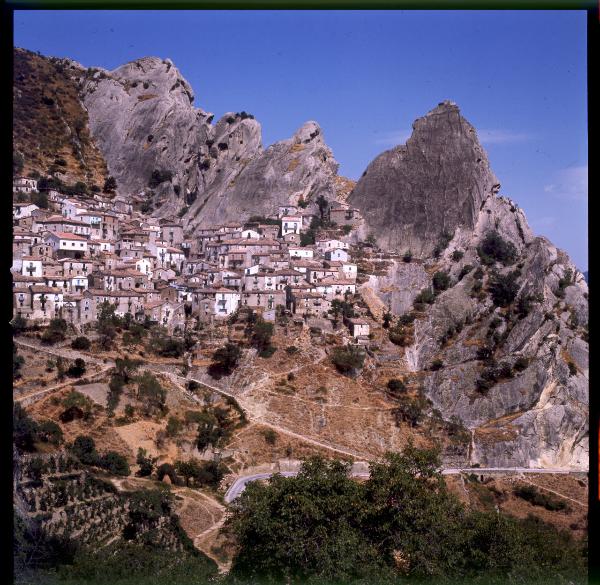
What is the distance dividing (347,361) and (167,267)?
12678mm

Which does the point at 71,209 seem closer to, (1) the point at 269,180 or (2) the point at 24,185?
(2) the point at 24,185

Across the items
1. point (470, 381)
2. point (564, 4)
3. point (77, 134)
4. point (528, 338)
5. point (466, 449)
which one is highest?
point (77, 134)

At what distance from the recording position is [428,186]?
3841 cm

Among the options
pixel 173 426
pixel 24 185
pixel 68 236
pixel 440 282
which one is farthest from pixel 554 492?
pixel 24 185

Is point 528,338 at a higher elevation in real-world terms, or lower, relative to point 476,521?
higher

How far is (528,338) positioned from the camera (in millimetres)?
27641

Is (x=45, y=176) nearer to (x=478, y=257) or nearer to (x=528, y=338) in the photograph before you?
(x=478, y=257)

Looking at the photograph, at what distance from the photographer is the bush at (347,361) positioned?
78.7 ft

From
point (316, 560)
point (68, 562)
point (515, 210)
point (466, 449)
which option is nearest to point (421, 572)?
point (316, 560)

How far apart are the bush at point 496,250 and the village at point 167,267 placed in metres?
7.32

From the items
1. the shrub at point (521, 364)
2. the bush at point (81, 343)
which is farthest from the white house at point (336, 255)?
the bush at point (81, 343)

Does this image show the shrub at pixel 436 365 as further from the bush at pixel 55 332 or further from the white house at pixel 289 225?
the bush at pixel 55 332

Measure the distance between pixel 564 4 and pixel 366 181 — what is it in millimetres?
36595

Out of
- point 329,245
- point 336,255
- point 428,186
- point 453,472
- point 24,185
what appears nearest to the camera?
point 453,472
